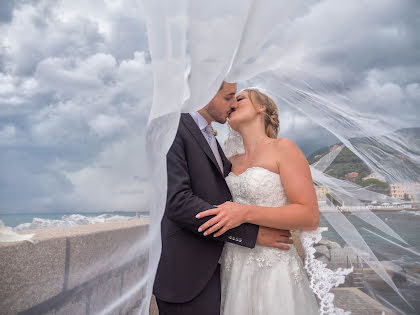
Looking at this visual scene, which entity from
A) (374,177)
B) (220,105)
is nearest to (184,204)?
(220,105)

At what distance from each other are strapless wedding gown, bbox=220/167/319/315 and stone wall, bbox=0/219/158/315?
2.79 ft

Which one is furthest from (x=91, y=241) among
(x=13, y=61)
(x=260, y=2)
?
(x=260, y=2)

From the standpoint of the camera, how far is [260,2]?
1.40 m

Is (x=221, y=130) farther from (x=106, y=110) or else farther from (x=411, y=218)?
(x=106, y=110)

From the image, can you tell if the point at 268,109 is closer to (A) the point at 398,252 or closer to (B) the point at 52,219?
(A) the point at 398,252

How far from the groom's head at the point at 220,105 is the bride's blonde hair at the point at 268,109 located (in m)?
0.20

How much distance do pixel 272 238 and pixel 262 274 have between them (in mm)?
224

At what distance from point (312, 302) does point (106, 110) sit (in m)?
1.67

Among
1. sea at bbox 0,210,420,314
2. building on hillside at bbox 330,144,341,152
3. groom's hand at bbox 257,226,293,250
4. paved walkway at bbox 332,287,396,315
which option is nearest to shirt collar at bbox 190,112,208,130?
groom's hand at bbox 257,226,293,250

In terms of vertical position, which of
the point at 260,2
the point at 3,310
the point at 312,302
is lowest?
the point at 312,302

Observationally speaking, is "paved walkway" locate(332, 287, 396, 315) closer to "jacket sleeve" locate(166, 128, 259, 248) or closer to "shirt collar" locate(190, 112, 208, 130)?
"jacket sleeve" locate(166, 128, 259, 248)

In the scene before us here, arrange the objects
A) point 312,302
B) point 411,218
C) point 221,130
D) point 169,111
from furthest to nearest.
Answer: point 221,130 → point 411,218 → point 312,302 → point 169,111

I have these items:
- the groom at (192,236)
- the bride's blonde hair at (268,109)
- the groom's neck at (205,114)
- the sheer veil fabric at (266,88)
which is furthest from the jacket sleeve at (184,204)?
the bride's blonde hair at (268,109)

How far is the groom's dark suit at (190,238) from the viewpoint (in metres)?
1.89
